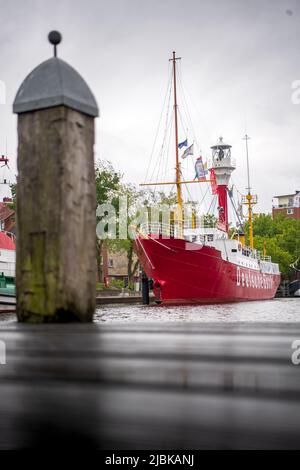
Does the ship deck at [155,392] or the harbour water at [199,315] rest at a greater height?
the ship deck at [155,392]

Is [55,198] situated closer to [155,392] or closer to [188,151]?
[155,392]

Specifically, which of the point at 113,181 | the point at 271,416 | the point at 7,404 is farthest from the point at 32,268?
the point at 113,181

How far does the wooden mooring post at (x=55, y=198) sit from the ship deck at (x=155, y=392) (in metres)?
1.17

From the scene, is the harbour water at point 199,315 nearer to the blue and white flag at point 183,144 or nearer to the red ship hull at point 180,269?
the red ship hull at point 180,269

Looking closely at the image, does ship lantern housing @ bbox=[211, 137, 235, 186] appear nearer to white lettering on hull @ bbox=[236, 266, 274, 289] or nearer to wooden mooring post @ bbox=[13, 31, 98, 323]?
white lettering on hull @ bbox=[236, 266, 274, 289]

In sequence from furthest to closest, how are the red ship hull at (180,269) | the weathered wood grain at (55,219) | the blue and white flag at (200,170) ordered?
the blue and white flag at (200,170), the red ship hull at (180,269), the weathered wood grain at (55,219)

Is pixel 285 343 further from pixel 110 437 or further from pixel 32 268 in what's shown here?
pixel 32 268

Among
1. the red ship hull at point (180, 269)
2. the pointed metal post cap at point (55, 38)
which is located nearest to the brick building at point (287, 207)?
the red ship hull at point (180, 269)

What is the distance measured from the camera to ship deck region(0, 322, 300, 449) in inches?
53.3

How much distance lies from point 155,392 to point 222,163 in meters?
40.6

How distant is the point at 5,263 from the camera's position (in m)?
27.3

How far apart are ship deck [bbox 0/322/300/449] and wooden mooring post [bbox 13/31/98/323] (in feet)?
3.84

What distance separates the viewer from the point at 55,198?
3287 millimetres

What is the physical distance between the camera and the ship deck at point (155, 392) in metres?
1.35
